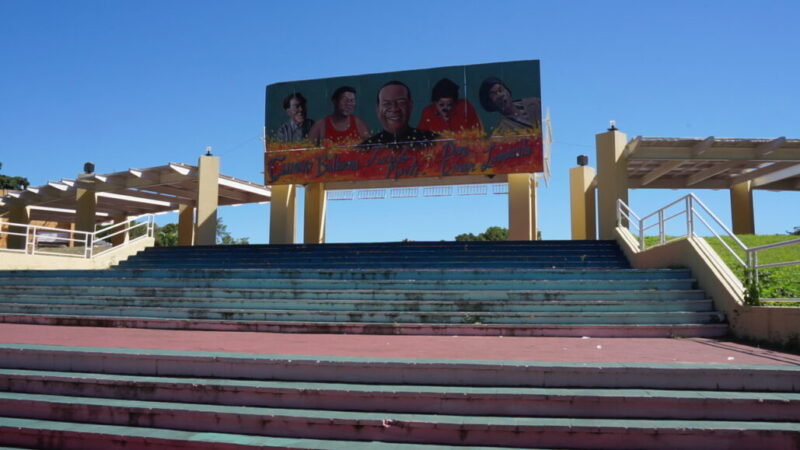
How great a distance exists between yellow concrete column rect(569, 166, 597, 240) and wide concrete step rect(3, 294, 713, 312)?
41.5 ft

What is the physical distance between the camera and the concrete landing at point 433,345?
564cm

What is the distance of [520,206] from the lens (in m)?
19.8

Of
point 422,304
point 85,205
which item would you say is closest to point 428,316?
point 422,304

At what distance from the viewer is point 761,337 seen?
22.2 feet

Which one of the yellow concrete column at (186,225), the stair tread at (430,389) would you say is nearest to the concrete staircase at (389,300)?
the stair tread at (430,389)

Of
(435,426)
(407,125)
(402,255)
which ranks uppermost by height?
(407,125)

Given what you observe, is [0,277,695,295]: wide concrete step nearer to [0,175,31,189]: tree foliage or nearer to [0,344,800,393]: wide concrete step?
[0,344,800,393]: wide concrete step

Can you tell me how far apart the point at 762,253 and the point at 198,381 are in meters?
12.0

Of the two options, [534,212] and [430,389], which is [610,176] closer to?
[534,212]

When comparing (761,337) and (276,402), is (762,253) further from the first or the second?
(276,402)

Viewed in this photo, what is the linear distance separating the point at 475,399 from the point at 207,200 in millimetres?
A: 17700

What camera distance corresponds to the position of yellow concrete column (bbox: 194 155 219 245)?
66.6 ft

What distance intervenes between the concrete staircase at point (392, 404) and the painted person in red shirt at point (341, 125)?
635 inches

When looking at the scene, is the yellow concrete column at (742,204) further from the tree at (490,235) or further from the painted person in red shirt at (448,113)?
the tree at (490,235)
